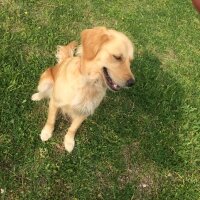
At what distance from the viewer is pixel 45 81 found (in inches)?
201

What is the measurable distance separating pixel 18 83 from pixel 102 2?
9.20ft

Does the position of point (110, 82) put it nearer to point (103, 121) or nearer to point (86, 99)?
point (86, 99)

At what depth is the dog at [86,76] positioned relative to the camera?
4168 mm

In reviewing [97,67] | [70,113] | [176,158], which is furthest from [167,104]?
[97,67]

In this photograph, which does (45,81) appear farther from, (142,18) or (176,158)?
(142,18)

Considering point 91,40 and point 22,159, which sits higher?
point 91,40

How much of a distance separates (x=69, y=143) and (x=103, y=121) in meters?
0.71

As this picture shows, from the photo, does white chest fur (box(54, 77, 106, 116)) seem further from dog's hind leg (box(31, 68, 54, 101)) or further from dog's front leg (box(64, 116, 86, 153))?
dog's hind leg (box(31, 68, 54, 101))

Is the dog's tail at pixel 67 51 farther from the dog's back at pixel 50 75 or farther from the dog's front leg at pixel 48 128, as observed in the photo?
the dog's front leg at pixel 48 128

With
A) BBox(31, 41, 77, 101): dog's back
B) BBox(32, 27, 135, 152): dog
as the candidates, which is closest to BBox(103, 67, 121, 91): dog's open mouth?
BBox(32, 27, 135, 152): dog

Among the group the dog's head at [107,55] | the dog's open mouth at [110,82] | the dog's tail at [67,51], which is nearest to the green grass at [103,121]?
the dog's tail at [67,51]

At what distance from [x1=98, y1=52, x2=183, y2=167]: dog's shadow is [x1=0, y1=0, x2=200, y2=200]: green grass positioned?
2cm

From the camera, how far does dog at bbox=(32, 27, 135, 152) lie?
4168 millimetres

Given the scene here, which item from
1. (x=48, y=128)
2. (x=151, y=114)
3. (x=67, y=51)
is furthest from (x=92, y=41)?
(x=151, y=114)
